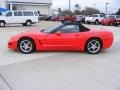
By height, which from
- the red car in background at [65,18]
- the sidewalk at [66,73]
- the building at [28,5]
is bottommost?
the sidewalk at [66,73]

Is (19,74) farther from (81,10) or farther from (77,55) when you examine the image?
(81,10)

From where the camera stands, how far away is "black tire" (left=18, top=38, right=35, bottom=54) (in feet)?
34.5

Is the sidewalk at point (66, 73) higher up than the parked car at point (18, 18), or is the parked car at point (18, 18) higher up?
the parked car at point (18, 18)

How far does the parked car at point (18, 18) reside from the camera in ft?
98.6

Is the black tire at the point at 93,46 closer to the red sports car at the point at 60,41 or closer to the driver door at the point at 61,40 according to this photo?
the red sports car at the point at 60,41

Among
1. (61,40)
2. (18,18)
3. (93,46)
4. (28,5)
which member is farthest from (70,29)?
(28,5)

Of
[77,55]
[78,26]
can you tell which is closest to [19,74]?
[77,55]

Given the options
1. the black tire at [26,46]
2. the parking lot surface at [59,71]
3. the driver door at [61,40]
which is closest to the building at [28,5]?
the black tire at [26,46]

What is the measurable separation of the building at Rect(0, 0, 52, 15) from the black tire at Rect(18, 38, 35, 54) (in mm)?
48929

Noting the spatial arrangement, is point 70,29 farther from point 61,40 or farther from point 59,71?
point 59,71

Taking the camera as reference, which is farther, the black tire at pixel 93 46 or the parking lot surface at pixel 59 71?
the black tire at pixel 93 46

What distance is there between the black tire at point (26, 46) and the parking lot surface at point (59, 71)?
0.77 ft

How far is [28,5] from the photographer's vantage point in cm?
6425

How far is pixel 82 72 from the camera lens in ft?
24.8
